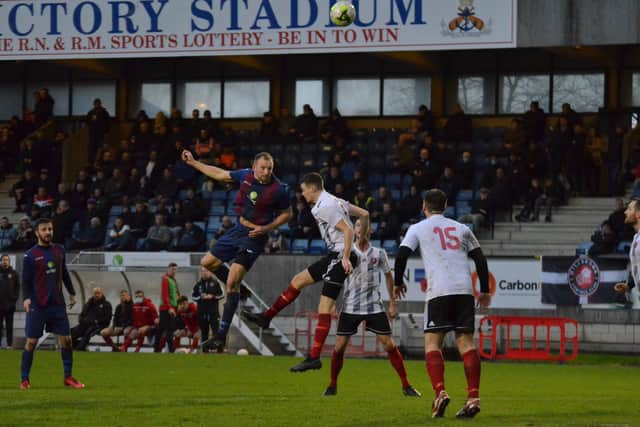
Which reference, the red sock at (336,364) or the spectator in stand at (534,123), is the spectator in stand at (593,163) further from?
the red sock at (336,364)

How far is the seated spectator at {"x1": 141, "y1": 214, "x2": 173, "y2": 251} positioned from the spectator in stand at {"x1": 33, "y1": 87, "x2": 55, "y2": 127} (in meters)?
8.89

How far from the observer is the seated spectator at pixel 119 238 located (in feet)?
101

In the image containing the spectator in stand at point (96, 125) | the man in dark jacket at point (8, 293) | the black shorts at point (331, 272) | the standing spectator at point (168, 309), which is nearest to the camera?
the black shorts at point (331, 272)

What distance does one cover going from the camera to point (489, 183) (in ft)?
99.9

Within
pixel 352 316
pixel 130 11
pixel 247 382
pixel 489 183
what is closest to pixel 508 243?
pixel 489 183

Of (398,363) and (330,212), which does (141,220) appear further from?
(330,212)

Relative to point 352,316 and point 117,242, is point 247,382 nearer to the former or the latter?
point 352,316

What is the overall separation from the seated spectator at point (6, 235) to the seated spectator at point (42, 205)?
0.96 meters

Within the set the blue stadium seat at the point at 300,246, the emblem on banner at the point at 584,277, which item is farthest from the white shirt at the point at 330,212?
the blue stadium seat at the point at 300,246

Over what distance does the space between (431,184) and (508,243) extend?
230 centimetres

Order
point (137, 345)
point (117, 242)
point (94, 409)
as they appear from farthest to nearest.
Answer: point (117, 242) < point (137, 345) < point (94, 409)

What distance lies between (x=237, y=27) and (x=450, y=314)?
19.5 metres

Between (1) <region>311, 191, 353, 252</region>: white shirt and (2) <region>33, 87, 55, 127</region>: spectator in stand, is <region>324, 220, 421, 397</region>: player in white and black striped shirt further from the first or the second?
(2) <region>33, 87, 55, 127</region>: spectator in stand

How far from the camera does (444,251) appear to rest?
1173 cm
